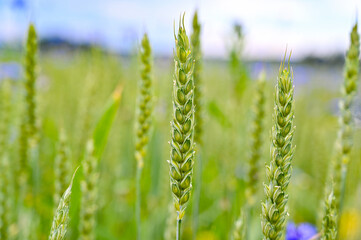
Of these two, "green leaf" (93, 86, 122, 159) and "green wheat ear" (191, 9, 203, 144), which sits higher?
"green wheat ear" (191, 9, 203, 144)

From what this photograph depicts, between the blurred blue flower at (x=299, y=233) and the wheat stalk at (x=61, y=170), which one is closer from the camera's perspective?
the wheat stalk at (x=61, y=170)

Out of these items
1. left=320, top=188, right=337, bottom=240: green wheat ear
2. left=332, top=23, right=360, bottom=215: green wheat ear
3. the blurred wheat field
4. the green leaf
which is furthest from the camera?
the blurred wheat field

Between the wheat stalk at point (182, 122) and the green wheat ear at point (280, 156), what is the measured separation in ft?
0.54

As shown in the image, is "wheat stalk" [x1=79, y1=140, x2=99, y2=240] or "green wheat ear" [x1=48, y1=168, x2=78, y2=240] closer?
"green wheat ear" [x1=48, y1=168, x2=78, y2=240]

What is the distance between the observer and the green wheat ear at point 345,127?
1.21 meters

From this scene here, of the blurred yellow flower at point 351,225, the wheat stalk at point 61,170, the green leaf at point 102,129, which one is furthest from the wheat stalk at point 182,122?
the blurred yellow flower at point 351,225

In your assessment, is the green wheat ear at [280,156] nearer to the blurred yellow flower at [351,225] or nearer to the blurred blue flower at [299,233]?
the blurred blue flower at [299,233]

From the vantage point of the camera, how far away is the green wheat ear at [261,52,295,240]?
70 centimetres

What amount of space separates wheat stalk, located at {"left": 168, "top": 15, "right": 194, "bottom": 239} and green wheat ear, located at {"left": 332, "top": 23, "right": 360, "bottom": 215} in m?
0.67

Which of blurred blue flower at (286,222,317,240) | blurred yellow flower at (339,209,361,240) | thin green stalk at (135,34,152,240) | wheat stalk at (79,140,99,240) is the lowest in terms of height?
blurred yellow flower at (339,209,361,240)

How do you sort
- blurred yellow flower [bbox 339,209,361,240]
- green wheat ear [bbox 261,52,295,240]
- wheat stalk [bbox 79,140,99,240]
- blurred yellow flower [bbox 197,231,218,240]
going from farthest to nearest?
blurred yellow flower [bbox 197,231,218,240] < blurred yellow flower [bbox 339,209,361,240] < wheat stalk [bbox 79,140,99,240] < green wheat ear [bbox 261,52,295,240]

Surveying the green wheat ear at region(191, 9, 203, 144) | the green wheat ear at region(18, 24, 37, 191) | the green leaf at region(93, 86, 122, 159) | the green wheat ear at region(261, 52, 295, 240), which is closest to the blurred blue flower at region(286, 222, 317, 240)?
the green wheat ear at region(191, 9, 203, 144)

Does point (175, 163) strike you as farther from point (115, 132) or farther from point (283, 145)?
point (115, 132)

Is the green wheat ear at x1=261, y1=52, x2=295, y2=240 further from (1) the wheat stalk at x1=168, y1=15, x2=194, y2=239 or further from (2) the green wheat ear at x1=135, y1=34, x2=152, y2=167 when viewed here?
(2) the green wheat ear at x1=135, y1=34, x2=152, y2=167
